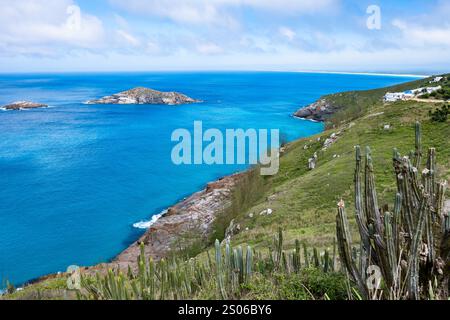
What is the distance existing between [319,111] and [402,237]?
95481 millimetres

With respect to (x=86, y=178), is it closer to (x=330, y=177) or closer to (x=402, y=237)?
(x=330, y=177)

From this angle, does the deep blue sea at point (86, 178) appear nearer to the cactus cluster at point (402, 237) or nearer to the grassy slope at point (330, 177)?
the grassy slope at point (330, 177)

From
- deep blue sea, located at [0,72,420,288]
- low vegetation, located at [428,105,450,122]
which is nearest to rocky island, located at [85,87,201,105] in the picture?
deep blue sea, located at [0,72,420,288]

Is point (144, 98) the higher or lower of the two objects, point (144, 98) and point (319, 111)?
the higher

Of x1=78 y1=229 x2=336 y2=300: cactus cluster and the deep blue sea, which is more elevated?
x1=78 y1=229 x2=336 y2=300: cactus cluster

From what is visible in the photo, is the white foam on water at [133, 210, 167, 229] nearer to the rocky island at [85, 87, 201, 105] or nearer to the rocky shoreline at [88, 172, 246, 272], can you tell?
the rocky shoreline at [88, 172, 246, 272]

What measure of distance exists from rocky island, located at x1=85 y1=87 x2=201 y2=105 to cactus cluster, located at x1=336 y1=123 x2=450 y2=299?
129 m

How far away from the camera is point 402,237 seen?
336 inches

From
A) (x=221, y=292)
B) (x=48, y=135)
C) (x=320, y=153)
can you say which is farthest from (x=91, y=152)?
(x=221, y=292)

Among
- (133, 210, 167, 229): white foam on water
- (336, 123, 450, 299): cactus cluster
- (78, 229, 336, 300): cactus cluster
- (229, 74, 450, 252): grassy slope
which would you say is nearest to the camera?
(336, 123, 450, 299): cactus cluster

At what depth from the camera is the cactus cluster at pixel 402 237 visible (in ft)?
25.6

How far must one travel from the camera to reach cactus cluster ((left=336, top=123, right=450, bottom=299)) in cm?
781

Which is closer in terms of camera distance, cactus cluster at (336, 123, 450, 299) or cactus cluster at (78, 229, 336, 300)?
cactus cluster at (336, 123, 450, 299)

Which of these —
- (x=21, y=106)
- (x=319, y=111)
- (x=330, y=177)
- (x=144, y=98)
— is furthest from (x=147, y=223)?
(x=144, y=98)
